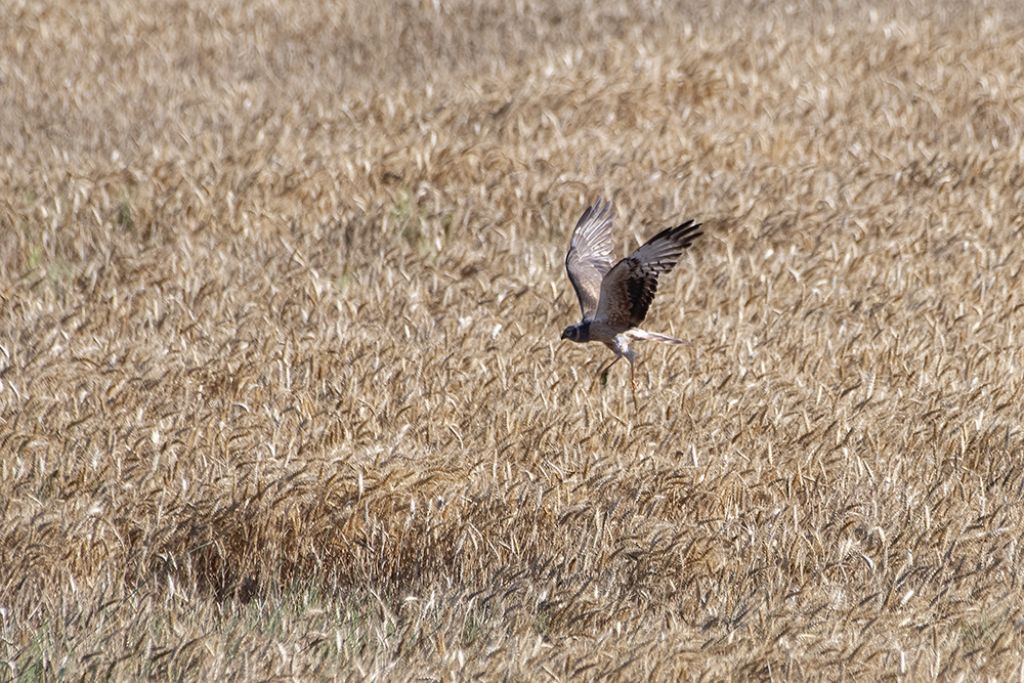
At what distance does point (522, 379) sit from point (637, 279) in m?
0.69

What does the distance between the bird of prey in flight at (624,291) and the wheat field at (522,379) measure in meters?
0.27

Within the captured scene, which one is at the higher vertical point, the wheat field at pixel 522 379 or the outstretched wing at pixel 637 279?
the outstretched wing at pixel 637 279

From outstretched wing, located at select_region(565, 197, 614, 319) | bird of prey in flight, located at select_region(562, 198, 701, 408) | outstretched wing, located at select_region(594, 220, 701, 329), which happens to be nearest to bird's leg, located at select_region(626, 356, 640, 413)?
bird of prey in flight, located at select_region(562, 198, 701, 408)

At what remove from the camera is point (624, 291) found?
5.96 m

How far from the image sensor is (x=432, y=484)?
518cm

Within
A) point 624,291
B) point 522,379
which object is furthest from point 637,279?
point 522,379

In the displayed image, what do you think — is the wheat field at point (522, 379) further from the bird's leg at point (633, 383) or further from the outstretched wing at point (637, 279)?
the outstretched wing at point (637, 279)

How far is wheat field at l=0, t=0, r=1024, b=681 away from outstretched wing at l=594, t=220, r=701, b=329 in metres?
0.38

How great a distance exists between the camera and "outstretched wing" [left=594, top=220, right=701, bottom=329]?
577 centimetres

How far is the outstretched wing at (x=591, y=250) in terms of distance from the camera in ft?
21.8

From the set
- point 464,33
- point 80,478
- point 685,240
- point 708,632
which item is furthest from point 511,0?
point 708,632

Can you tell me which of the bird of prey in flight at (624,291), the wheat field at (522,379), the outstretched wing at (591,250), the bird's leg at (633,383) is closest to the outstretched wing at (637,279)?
the bird of prey in flight at (624,291)

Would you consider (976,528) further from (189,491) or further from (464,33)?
(464,33)

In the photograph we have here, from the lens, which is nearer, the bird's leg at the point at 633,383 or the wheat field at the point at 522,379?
the wheat field at the point at 522,379
